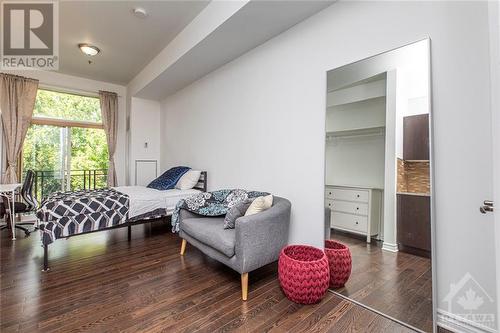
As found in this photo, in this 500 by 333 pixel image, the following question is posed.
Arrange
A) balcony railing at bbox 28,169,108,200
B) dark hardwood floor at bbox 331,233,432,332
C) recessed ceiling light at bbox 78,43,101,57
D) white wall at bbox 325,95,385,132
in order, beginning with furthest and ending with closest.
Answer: balcony railing at bbox 28,169,108,200, recessed ceiling light at bbox 78,43,101,57, white wall at bbox 325,95,385,132, dark hardwood floor at bbox 331,233,432,332

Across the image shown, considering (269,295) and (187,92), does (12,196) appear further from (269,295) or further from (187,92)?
(269,295)

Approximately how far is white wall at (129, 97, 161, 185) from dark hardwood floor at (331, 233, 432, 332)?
4.52 m

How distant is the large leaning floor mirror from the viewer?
1570mm

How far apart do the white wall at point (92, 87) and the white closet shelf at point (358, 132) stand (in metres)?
4.95

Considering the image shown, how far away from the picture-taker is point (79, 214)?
2.63m

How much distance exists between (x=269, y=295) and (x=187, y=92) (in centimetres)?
374

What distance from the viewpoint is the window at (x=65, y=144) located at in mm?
4484

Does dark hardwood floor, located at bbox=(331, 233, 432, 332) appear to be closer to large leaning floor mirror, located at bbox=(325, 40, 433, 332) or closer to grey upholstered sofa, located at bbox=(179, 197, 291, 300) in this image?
large leaning floor mirror, located at bbox=(325, 40, 433, 332)

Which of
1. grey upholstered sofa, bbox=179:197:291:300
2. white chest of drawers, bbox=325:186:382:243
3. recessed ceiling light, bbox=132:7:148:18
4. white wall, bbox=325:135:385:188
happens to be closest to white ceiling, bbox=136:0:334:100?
recessed ceiling light, bbox=132:7:148:18

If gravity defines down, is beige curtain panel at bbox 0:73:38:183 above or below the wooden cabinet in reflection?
above

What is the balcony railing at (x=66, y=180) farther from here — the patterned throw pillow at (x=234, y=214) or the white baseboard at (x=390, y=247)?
the white baseboard at (x=390, y=247)

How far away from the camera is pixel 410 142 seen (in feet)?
5.41

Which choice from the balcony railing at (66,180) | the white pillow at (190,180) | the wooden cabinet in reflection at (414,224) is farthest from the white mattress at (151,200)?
the wooden cabinet in reflection at (414,224)

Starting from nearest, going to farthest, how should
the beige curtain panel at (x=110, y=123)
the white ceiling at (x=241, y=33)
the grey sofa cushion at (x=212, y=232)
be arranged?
1. the grey sofa cushion at (x=212, y=232)
2. the white ceiling at (x=241, y=33)
3. the beige curtain panel at (x=110, y=123)
